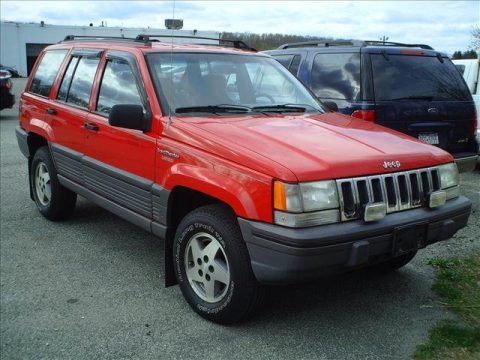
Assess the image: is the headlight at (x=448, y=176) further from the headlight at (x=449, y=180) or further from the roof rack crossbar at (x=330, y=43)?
the roof rack crossbar at (x=330, y=43)

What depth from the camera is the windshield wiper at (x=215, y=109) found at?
12.8 ft

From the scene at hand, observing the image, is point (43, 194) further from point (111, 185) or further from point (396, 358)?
point (396, 358)

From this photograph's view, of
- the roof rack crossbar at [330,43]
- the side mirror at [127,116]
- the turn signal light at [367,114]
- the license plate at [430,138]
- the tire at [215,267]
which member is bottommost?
the tire at [215,267]

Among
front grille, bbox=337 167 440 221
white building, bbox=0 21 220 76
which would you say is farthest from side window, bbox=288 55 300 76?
white building, bbox=0 21 220 76

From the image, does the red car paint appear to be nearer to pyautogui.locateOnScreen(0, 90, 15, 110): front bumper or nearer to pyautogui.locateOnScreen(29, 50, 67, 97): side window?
pyautogui.locateOnScreen(29, 50, 67, 97): side window

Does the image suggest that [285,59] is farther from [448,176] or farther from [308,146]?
[308,146]

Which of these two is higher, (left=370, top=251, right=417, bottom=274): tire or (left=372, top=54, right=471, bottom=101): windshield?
(left=372, top=54, right=471, bottom=101): windshield

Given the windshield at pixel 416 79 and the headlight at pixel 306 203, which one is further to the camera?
the windshield at pixel 416 79

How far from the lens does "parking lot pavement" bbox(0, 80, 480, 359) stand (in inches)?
125

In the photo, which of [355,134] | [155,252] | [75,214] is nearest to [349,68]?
[355,134]

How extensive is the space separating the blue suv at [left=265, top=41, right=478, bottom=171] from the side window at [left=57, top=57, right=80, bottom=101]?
8.65 feet

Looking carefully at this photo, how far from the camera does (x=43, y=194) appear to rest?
5.75m

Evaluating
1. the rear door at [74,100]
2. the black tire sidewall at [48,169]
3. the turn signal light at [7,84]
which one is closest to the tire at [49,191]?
the black tire sidewall at [48,169]

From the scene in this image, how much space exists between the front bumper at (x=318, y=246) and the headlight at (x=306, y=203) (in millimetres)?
47
